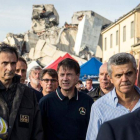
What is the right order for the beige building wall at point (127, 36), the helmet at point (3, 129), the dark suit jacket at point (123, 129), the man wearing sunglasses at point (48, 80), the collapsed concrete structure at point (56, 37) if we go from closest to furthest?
the dark suit jacket at point (123, 129) → the helmet at point (3, 129) → the man wearing sunglasses at point (48, 80) → the beige building wall at point (127, 36) → the collapsed concrete structure at point (56, 37)

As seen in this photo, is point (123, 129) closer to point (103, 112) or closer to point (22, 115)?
point (103, 112)

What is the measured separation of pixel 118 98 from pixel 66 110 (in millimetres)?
808

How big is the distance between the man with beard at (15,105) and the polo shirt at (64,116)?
32cm

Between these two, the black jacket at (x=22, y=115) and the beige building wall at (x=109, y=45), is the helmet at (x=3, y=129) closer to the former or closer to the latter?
the black jacket at (x=22, y=115)

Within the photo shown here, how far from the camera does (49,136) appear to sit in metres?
3.21

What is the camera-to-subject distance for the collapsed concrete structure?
34188mm

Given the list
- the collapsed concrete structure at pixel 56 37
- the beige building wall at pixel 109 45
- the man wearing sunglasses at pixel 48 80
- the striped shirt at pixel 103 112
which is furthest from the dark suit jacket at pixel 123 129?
the beige building wall at pixel 109 45

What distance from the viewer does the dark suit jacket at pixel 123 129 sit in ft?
4.07

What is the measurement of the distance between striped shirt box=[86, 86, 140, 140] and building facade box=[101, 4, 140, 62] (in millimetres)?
21545

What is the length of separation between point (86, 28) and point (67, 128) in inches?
1337

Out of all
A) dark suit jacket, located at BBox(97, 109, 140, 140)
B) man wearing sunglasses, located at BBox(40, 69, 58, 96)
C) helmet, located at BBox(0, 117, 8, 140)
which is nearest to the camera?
dark suit jacket, located at BBox(97, 109, 140, 140)

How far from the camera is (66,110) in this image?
130 inches

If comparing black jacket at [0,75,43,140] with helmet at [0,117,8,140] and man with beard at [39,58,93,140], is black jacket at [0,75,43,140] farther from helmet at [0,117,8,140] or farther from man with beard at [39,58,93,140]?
man with beard at [39,58,93,140]

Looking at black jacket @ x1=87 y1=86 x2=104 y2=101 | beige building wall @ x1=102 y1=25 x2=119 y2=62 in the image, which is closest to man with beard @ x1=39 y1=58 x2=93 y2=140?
black jacket @ x1=87 y1=86 x2=104 y2=101
